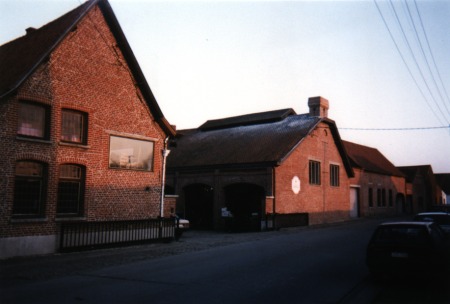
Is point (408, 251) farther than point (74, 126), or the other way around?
point (74, 126)

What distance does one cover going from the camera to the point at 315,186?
102ft

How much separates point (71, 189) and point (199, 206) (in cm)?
1452

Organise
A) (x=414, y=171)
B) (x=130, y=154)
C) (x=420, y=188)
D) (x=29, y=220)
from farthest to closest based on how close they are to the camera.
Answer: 1. (x=420, y=188)
2. (x=414, y=171)
3. (x=130, y=154)
4. (x=29, y=220)

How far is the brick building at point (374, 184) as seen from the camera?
39250mm

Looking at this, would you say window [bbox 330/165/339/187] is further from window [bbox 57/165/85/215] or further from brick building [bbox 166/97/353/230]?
window [bbox 57/165/85/215]

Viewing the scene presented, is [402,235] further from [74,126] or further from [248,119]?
[248,119]

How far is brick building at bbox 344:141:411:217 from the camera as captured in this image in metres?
39.2

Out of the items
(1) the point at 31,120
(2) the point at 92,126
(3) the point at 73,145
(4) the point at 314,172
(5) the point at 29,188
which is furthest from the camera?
(4) the point at 314,172

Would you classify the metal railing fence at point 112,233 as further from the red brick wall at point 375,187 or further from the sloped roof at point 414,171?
the sloped roof at point 414,171

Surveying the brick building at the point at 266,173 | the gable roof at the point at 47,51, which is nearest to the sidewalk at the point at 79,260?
the gable roof at the point at 47,51

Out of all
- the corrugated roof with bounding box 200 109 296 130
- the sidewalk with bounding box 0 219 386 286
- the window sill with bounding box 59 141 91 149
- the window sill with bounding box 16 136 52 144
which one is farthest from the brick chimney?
the window sill with bounding box 16 136 52 144

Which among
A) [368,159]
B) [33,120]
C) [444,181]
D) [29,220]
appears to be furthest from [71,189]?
[444,181]

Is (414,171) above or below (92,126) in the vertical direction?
above

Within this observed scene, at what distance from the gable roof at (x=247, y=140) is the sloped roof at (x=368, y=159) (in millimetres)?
5500
